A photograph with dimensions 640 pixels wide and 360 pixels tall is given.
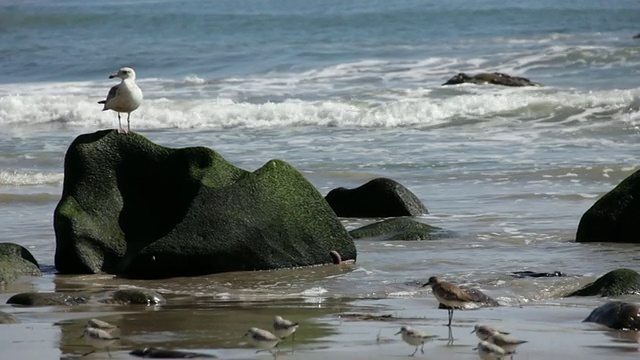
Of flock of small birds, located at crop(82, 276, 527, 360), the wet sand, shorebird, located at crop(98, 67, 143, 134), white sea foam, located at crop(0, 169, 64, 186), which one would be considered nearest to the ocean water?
white sea foam, located at crop(0, 169, 64, 186)

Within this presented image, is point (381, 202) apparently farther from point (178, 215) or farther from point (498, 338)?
point (498, 338)

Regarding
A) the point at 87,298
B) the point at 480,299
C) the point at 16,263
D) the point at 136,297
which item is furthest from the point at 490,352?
the point at 16,263

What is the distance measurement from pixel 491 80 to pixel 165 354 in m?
20.6

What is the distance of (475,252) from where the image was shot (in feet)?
38.6

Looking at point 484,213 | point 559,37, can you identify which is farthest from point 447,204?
point 559,37

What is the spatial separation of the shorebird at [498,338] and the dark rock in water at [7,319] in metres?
3.10

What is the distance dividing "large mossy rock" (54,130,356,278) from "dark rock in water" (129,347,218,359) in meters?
3.42

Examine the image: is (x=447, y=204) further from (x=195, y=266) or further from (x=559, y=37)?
(x=559, y=37)

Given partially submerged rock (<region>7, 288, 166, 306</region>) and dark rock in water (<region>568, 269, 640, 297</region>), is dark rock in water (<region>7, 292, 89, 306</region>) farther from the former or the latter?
dark rock in water (<region>568, 269, 640, 297</region>)

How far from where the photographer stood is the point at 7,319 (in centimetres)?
843

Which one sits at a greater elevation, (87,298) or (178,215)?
(178,215)

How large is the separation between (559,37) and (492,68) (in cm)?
727

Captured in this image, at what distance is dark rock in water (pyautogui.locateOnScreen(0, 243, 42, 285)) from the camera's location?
34.4 ft

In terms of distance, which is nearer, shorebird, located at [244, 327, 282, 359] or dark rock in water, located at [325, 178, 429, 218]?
shorebird, located at [244, 327, 282, 359]
